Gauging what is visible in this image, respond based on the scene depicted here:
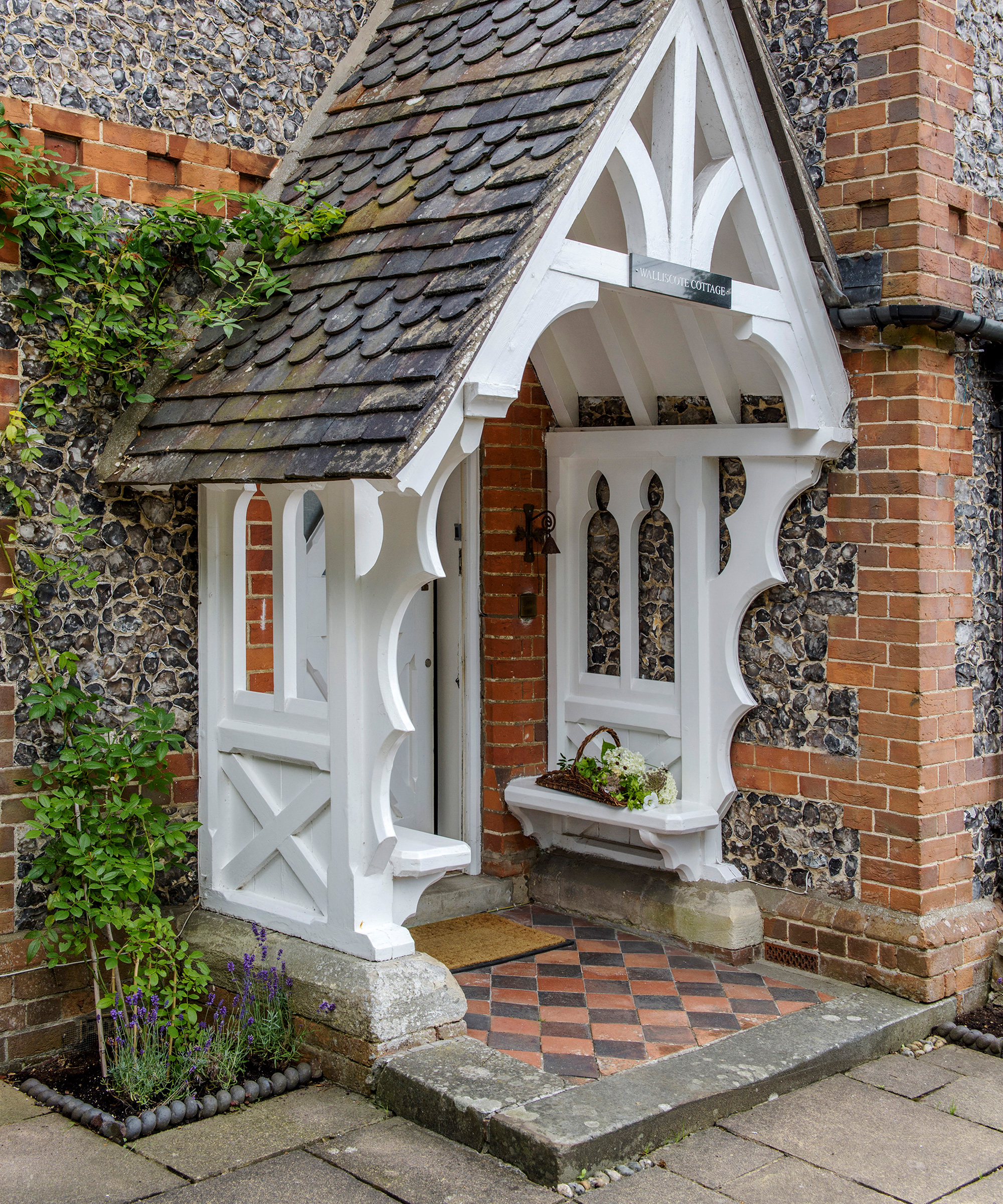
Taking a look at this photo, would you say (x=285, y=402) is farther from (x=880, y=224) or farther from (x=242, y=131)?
(x=880, y=224)

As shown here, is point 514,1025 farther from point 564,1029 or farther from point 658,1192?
point 658,1192

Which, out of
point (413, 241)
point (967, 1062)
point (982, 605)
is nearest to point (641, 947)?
point (967, 1062)

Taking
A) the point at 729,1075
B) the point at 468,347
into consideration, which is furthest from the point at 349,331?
the point at 729,1075

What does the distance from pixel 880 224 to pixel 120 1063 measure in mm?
4539

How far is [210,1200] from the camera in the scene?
367 centimetres

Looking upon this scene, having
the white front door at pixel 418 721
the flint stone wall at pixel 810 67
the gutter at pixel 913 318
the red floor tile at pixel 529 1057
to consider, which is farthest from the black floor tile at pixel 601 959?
the flint stone wall at pixel 810 67

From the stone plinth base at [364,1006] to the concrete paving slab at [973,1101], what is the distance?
5.87ft

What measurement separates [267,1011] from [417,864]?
32.6 inches

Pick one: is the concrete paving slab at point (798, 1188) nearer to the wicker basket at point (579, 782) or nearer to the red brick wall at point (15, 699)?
the wicker basket at point (579, 782)

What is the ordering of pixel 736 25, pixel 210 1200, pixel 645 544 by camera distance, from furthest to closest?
pixel 645 544 < pixel 736 25 < pixel 210 1200

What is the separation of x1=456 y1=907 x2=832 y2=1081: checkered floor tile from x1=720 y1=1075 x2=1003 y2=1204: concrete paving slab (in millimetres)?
429

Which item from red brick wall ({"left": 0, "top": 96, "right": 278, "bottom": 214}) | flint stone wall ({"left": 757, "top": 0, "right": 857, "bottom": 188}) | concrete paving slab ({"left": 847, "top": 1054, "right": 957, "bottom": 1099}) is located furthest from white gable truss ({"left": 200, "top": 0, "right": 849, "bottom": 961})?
red brick wall ({"left": 0, "top": 96, "right": 278, "bottom": 214})

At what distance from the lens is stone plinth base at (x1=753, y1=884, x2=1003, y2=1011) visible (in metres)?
5.20

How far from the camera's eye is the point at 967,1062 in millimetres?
4945
